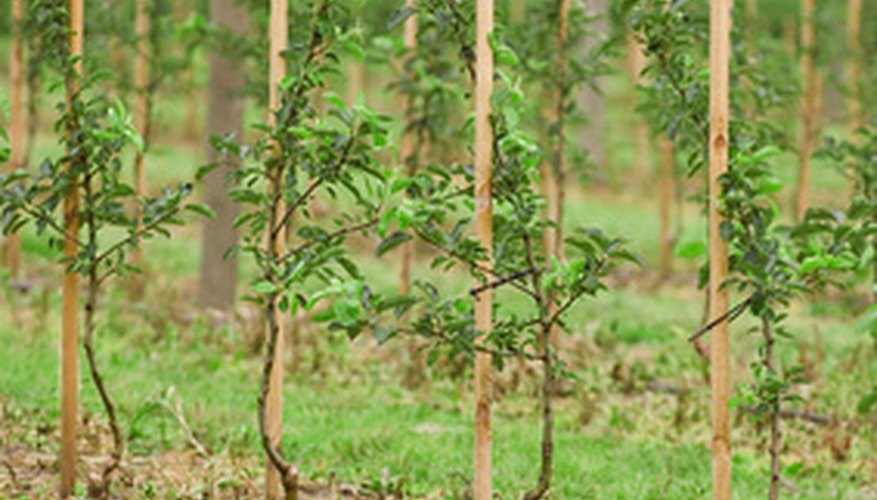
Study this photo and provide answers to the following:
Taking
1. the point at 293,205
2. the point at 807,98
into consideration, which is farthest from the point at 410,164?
the point at 807,98

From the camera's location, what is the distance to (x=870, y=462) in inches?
262

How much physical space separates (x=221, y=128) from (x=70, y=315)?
16.2ft

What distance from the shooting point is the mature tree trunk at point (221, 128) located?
31.9 ft

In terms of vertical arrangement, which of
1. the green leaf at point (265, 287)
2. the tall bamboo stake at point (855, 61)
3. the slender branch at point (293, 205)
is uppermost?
the tall bamboo stake at point (855, 61)

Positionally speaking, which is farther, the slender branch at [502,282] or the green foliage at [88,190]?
the green foliage at [88,190]

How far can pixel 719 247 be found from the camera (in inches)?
180

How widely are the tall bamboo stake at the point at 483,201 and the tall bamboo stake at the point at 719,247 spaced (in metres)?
0.84

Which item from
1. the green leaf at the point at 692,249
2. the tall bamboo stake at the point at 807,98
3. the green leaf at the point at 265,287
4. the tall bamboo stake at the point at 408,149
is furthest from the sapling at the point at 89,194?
the tall bamboo stake at the point at 807,98

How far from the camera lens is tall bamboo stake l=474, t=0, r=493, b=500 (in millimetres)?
4555

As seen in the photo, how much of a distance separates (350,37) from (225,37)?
469 cm

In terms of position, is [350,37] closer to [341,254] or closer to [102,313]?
[341,254]

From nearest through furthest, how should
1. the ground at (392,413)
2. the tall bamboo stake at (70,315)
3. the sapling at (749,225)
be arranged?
the sapling at (749,225) < the tall bamboo stake at (70,315) < the ground at (392,413)

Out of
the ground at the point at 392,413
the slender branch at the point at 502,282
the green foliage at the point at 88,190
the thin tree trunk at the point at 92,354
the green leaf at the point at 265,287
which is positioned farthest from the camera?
the ground at the point at 392,413

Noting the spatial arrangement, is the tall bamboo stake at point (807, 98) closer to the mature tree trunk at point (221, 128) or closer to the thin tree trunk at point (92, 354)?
the mature tree trunk at point (221, 128)
